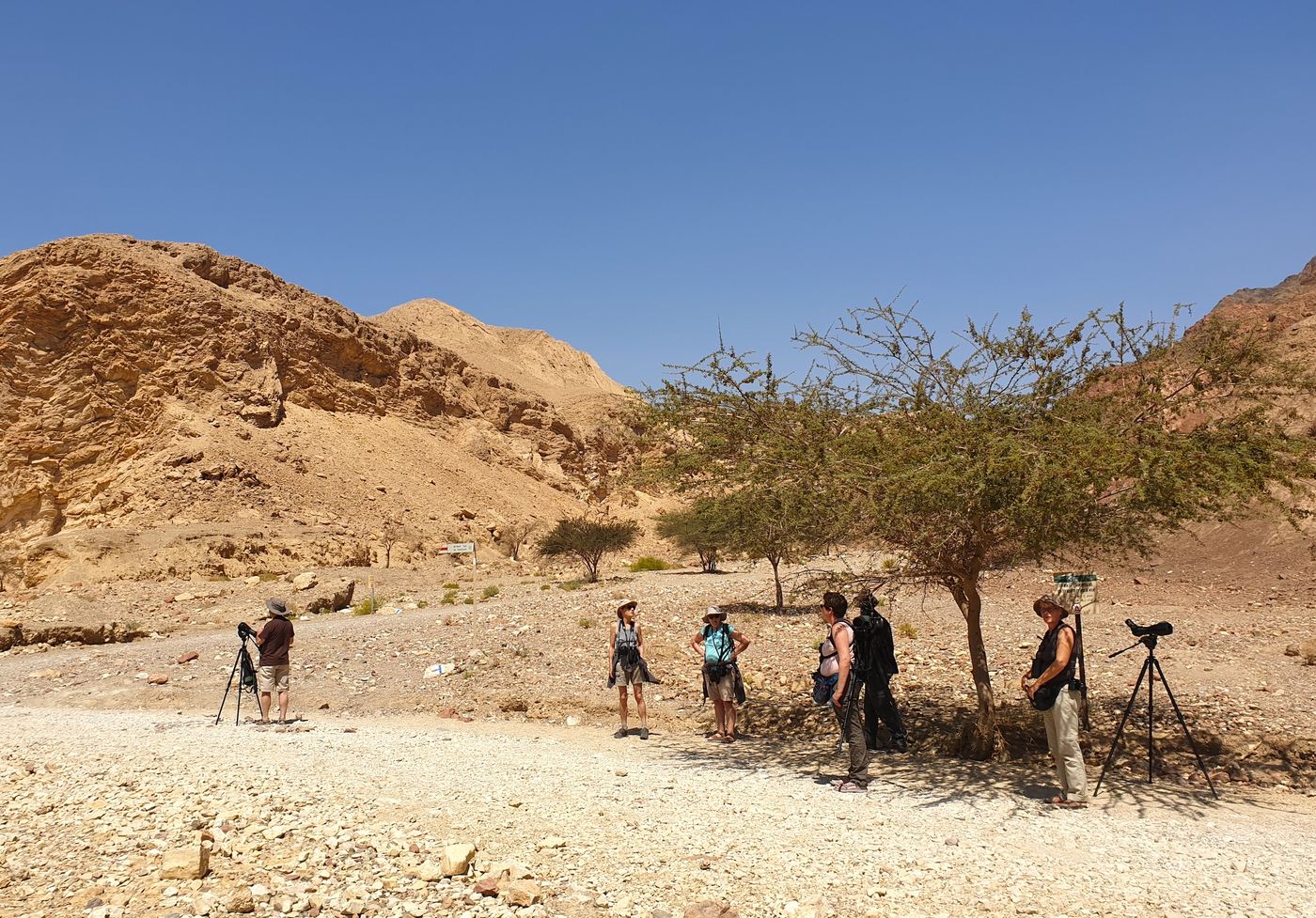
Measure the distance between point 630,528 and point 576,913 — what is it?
1157 inches

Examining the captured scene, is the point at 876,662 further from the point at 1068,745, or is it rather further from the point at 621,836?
the point at 621,836

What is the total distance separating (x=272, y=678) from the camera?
10.9 metres

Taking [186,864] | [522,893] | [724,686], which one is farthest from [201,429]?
[522,893]

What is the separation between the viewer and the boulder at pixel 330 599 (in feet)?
78.6

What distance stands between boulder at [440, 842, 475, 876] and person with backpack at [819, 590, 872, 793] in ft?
10.8

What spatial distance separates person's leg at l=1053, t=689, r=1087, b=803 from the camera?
6734mm

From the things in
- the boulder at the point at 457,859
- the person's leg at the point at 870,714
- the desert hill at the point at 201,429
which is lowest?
the boulder at the point at 457,859

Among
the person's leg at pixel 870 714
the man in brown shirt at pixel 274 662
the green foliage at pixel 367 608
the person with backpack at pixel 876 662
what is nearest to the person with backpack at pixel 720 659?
the person's leg at pixel 870 714

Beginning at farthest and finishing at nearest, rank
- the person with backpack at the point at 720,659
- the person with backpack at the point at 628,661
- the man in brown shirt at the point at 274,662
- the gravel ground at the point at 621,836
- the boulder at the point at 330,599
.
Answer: the boulder at the point at 330,599
the man in brown shirt at the point at 274,662
the person with backpack at the point at 628,661
the person with backpack at the point at 720,659
the gravel ground at the point at 621,836

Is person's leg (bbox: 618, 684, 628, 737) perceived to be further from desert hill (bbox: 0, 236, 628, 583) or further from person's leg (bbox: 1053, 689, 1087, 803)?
desert hill (bbox: 0, 236, 628, 583)

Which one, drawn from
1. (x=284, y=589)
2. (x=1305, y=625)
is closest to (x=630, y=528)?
(x=284, y=589)

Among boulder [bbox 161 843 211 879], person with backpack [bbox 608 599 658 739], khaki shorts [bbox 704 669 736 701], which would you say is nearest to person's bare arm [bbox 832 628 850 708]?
khaki shorts [bbox 704 669 736 701]

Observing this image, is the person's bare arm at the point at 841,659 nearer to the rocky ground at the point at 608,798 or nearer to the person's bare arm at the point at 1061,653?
the rocky ground at the point at 608,798

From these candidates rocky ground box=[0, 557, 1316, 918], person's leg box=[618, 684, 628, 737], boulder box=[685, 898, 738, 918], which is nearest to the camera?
boulder box=[685, 898, 738, 918]
